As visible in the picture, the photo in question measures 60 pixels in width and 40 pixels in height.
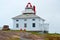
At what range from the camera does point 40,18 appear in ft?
204

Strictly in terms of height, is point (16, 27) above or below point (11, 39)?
below

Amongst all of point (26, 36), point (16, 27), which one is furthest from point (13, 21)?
point (26, 36)

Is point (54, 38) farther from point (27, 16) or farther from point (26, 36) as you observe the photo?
point (27, 16)

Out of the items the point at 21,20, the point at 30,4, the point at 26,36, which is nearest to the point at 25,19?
the point at 21,20

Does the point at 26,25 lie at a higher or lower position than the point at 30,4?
lower

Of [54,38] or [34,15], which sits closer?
[54,38]

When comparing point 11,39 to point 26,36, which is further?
point 26,36

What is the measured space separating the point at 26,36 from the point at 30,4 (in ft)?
142

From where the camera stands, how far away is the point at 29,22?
61.8 metres

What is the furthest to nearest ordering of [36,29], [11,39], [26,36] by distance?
[36,29]
[26,36]
[11,39]

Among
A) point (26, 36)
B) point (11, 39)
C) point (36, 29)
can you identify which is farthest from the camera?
point (36, 29)

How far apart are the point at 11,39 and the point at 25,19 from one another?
4217 cm

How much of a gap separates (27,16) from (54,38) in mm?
40929

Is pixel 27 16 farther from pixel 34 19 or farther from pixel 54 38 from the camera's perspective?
pixel 54 38
